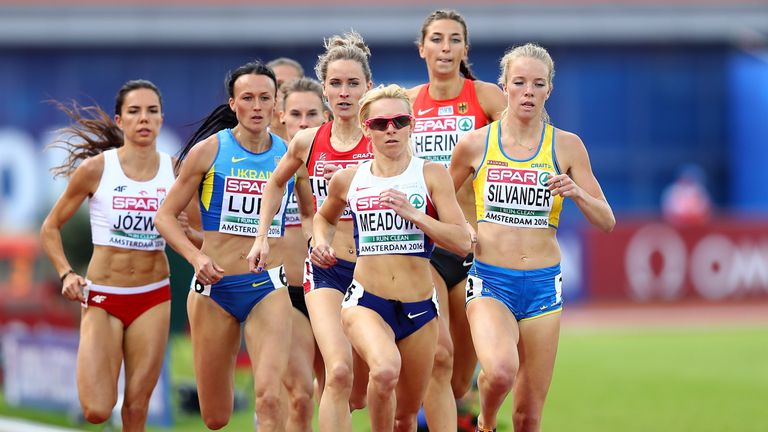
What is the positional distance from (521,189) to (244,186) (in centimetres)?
196

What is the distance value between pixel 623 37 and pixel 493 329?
28762 millimetres

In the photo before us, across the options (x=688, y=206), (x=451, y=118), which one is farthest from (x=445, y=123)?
(x=688, y=206)

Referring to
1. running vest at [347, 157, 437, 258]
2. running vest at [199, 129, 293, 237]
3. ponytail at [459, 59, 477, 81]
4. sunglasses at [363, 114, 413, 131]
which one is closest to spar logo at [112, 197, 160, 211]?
running vest at [199, 129, 293, 237]

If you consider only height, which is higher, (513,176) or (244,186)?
(513,176)

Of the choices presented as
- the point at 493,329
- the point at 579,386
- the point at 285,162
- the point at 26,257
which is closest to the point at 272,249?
the point at 285,162

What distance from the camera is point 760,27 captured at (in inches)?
1399

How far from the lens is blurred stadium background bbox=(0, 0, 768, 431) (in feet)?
86.5

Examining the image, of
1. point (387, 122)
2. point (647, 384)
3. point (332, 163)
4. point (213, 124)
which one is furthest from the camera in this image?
point (647, 384)

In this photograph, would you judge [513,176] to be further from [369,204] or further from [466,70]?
[466,70]

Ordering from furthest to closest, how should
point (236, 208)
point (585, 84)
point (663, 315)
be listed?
point (585, 84) → point (663, 315) → point (236, 208)

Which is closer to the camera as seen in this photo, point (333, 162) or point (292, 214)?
point (333, 162)

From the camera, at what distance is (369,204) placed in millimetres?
8445

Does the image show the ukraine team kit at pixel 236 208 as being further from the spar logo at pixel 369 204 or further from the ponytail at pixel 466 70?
the ponytail at pixel 466 70

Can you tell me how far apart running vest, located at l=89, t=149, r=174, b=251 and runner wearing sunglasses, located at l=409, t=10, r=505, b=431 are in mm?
1974
